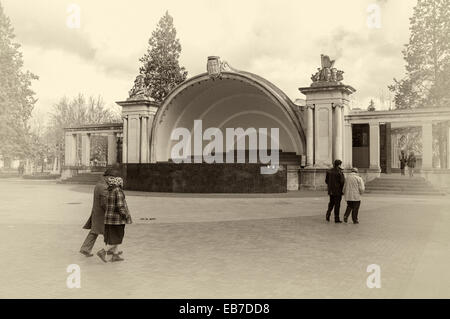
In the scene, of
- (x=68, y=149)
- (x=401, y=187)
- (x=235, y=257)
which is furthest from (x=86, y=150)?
(x=235, y=257)

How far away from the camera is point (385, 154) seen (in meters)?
31.7

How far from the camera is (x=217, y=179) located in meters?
24.0

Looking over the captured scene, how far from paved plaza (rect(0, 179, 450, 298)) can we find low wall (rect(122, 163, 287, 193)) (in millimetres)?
9064

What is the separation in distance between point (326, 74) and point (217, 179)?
428 inches

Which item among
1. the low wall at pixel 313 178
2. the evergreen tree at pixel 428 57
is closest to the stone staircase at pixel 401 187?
the low wall at pixel 313 178

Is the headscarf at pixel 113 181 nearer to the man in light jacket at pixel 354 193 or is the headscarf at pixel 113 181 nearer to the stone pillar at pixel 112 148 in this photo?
the man in light jacket at pixel 354 193

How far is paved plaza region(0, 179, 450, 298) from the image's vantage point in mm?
5996

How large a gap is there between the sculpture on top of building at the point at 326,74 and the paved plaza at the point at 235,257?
15661 mm

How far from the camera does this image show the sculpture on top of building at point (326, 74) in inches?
1137

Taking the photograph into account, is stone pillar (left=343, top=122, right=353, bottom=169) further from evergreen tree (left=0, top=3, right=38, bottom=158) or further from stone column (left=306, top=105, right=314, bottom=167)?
evergreen tree (left=0, top=3, right=38, bottom=158)

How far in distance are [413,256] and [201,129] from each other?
1312 inches

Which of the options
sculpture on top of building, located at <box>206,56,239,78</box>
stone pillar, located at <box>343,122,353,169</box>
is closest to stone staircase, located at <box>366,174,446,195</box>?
stone pillar, located at <box>343,122,353,169</box>

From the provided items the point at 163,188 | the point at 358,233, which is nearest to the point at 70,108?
the point at 163,188
